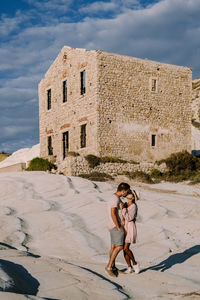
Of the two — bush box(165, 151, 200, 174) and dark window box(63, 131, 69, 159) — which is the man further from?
dark window box(63, 131, 69, 159)

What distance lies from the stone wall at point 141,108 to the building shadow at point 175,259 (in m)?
13.2

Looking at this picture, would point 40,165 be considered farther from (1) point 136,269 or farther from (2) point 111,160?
(1) point 136,269

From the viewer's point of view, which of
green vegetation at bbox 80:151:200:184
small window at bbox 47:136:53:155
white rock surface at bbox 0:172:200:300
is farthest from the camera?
small window at bbox 47:136:53:155

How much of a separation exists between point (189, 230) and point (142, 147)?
1288 centimetres

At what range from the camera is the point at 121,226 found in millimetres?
6375

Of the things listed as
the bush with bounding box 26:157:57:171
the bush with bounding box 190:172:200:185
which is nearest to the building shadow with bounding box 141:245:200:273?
the bush with bounding box 190:172:200:185

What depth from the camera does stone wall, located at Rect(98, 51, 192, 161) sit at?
21703 mm

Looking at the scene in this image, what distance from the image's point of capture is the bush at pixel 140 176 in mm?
20548

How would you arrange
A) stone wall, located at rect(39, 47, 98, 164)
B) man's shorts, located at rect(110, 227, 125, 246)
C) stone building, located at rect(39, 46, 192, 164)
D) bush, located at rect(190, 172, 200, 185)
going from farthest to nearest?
1. stone wall, located at rect(39, 47, 98, 164)
2. stone building, located at rect(39, 46, 192, 164)
3. bush, located at rect(190, 172, 200, 185)
4. man's shorts, located at rect(110, 227, 125, 246)

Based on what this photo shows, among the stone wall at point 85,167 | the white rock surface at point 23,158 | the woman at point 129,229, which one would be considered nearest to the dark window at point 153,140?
the stone wall at point 85,167

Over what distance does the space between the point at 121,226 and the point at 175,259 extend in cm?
195

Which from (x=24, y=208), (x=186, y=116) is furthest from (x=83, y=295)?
(x=186, y=116)

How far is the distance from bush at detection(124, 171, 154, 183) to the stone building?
128 cm

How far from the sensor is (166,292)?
5.45 metres
